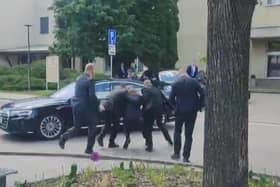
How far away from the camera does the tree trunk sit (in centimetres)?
535

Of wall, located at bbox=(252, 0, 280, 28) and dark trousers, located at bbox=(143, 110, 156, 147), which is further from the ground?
wall, located at bbox=(252, 0, 280, 28)

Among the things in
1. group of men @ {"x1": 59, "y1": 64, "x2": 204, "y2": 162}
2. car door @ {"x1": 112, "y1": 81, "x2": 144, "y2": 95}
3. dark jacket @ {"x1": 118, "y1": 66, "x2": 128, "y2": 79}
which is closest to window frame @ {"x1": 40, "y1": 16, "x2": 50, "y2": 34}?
dark jacket @ {"x1": 118, "y1": 66, "x2": 128, "y2": 79}

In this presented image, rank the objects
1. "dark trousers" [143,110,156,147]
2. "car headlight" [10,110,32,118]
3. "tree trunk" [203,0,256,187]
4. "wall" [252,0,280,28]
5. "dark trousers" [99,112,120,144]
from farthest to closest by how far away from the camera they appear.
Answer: "wall" [252,0,280,28] → "car headlight" [10,110,32,118] → "dark trousers" [99,112,120,144] → "dark trousers" [143,110,156,147] → "tree trunk" [203,0,256,187]

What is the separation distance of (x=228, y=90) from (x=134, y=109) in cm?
611

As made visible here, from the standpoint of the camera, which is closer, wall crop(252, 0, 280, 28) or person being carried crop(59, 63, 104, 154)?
person being carried crop(59, 63, 104, 154)

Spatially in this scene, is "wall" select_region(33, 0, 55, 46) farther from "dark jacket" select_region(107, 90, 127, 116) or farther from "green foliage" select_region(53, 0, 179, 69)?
"dark jacket" select_region(107, 90, 127, 116)

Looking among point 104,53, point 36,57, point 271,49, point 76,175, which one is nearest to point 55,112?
point 76,175

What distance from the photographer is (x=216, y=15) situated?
17.8 ft

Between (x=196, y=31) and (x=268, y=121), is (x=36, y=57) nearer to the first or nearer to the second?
(x=196, y=31)

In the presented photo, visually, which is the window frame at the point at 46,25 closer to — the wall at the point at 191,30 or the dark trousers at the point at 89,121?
the wall at the point at 191,30

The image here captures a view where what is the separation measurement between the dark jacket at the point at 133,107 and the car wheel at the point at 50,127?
2207mm

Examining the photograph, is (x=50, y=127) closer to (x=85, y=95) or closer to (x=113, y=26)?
(x=85, y=95)

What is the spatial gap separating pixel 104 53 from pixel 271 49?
1322cm

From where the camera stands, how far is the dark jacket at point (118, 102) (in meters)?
11.4
